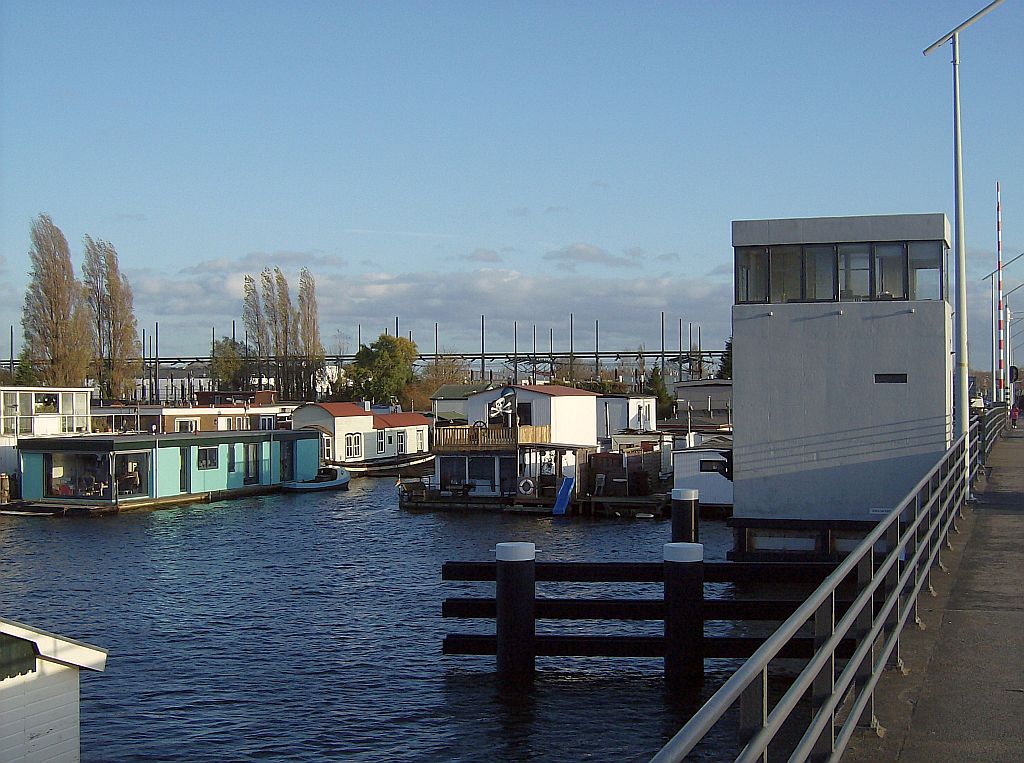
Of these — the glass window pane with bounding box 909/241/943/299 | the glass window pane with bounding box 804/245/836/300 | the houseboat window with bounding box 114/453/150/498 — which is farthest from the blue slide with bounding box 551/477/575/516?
the glass window pane with bounding box 909/241/943/299

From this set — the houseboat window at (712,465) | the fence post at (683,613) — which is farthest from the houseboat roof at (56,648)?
the houseboat window at (712,465)

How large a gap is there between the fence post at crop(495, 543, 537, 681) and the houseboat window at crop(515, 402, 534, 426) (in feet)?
143

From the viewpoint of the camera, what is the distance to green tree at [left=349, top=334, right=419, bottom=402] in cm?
9481

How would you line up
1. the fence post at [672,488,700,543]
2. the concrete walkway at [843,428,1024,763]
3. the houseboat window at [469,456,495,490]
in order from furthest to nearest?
the houseboat window at [469,456,495,490] < the fence post at [672,488,700,543] < the concrete walkway at [843,428,1024,763]

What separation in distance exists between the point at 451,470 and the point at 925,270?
35.5m

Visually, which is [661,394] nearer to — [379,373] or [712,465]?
[379,373]

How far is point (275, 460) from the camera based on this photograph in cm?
6194

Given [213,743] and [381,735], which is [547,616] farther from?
[213,743]

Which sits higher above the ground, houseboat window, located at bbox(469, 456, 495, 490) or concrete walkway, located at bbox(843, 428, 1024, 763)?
concrete walkway, located at bbox(843, 428, 1024, 763)

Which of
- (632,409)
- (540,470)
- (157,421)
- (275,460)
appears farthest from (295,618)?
(632,409)

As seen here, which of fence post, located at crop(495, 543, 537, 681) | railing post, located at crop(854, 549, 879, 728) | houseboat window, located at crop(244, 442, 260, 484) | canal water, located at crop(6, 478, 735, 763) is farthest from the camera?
houseboat window, located at crop(244, 442, 260, 484)

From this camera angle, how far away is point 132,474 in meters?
52.8

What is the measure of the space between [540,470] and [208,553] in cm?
1983

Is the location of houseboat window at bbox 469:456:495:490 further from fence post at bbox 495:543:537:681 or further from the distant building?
fence post at bbox 495:543:537:681
